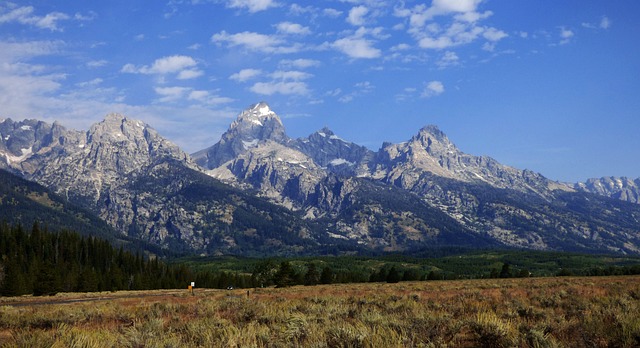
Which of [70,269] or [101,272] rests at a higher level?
[70,269]

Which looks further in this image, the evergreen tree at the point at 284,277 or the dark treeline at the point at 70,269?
the evergreen tree at the point at 284,277

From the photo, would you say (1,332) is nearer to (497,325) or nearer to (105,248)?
(497,325)

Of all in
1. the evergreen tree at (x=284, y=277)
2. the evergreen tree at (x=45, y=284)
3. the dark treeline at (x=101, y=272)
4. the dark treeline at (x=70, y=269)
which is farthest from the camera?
the evergreen tree at (x=284, y=277)

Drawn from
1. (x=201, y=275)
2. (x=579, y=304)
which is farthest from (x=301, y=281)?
(x=579, y=304)

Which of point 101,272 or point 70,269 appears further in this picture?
point 101,272

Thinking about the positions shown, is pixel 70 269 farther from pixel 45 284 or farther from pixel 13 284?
pixel 45 284

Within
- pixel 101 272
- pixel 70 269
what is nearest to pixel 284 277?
pixel 70 269

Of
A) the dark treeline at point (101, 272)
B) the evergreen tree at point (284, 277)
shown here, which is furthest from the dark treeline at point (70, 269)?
the evergreen tree at point (284, 277)

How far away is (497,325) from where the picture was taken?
12.1m

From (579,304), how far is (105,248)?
167305 mm

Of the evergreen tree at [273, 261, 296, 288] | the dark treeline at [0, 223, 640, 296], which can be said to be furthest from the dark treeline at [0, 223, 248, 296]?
the evergreen tree at [273, 261, 296, 288]

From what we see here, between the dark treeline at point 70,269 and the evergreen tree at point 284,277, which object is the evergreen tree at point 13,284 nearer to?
the dark treeline at point 70,269

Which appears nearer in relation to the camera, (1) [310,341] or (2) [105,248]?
(1) [310,341]

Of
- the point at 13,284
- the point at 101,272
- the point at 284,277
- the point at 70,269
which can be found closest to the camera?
the point at 13,284
